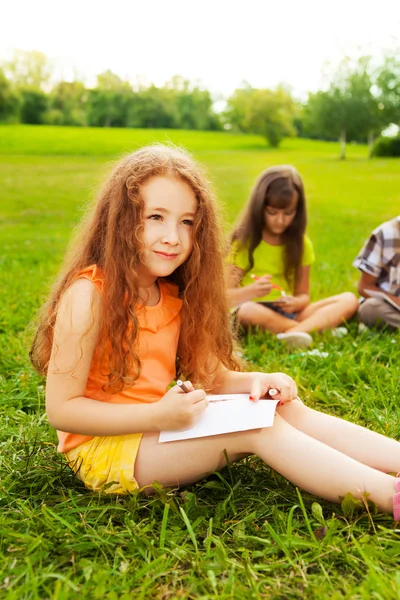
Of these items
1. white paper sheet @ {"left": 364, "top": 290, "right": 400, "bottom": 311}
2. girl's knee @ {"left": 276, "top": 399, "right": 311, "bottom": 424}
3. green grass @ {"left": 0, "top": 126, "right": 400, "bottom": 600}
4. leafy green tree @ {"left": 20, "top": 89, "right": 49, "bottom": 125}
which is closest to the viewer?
green grass @ {"left": 0, "top": 126, "right": 400, "bottom": 600}

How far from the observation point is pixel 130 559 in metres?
1.56

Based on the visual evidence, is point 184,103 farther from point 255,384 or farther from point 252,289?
point 255,384

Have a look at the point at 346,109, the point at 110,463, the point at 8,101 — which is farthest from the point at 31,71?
the point at 110,463

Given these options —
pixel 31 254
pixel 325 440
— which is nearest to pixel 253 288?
pixel 325 440

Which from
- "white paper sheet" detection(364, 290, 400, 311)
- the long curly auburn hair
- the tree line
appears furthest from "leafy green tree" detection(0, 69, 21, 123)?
the long curly auburn hair

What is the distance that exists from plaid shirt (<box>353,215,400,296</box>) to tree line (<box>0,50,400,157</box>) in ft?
29.8

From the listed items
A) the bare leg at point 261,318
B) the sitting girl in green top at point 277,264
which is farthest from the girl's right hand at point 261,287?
the bare leg at point 261,318

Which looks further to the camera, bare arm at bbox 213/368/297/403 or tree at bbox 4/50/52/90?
tree at bbox 4/50/52/90

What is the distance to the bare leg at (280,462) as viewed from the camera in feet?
5.53

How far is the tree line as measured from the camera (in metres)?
12.1

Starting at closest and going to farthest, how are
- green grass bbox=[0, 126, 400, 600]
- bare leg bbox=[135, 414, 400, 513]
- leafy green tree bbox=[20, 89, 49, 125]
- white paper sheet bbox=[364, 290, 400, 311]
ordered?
1. green grass bbox=[0, 126, 400, 600]
2. bare leg bbox=[135, 414, 400, 513]
3. white paper sheet bbox=[364, 290, 400, 311]
4. leafy green tree bbox=[20, 89, 49, 125]

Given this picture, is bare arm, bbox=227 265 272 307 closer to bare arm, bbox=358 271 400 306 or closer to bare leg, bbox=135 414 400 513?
bare arm, bbox=358 271 400 306

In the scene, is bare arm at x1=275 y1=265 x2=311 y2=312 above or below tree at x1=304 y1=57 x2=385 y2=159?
below

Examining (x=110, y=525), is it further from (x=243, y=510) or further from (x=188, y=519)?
(x=243, y=510)
